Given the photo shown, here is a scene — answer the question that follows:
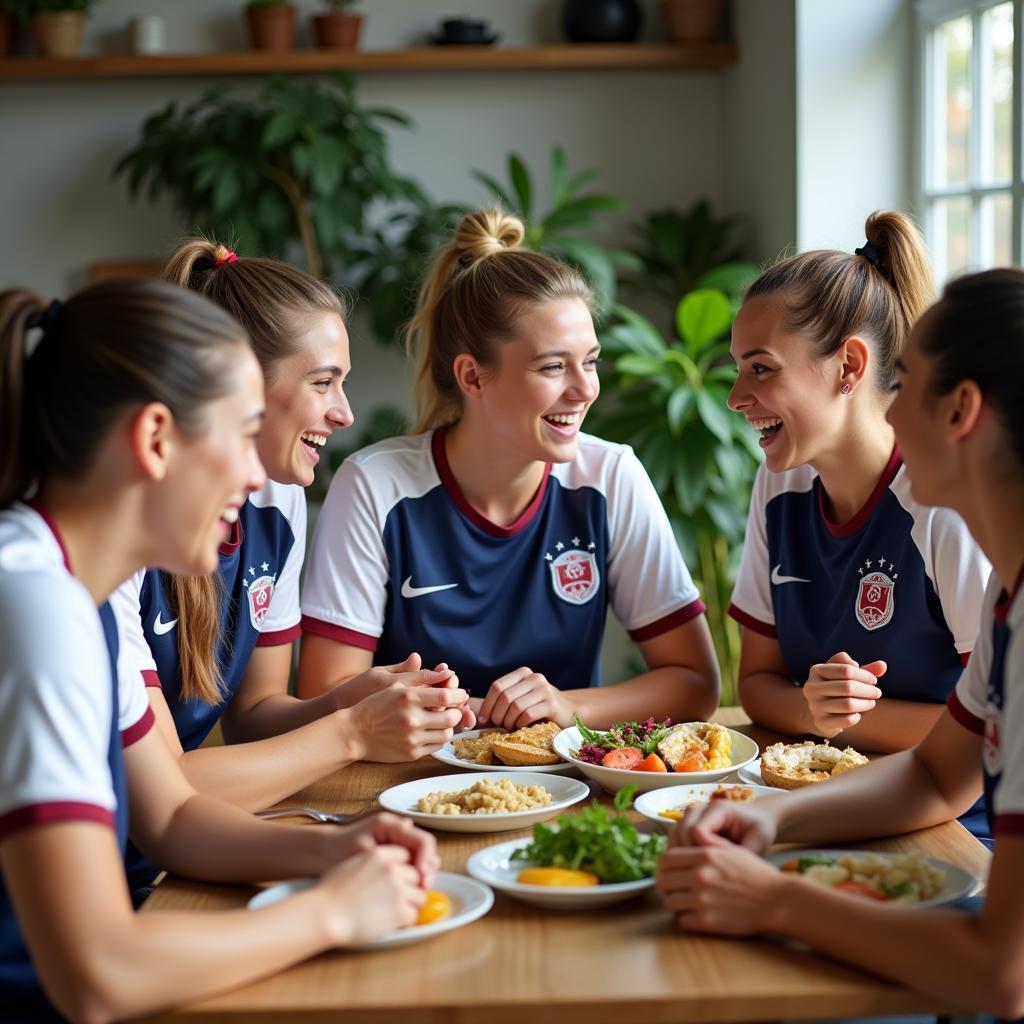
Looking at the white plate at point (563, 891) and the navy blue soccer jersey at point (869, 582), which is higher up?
the navy blue soccer jersey at point (869, 582)

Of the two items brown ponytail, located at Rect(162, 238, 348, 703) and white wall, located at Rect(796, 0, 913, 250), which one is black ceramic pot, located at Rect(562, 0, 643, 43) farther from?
brown ponytail, located at Rect(162, 238, 348, 703)

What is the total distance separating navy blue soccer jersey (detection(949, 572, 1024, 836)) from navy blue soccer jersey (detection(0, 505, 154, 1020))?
82 cm

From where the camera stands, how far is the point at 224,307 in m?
2.16

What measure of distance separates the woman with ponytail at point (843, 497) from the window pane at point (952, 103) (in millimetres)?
1593

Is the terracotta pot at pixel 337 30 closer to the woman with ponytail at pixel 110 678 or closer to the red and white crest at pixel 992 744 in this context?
the woman with ponytail at pixel 110 678

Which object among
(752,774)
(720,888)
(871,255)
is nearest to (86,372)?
(720,888)

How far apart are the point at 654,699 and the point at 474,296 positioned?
0.80 m

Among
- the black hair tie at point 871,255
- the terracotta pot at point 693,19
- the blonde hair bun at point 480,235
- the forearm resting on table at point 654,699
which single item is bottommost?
the forearm resting on table at point 654,699

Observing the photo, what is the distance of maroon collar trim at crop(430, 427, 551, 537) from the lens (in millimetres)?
2400

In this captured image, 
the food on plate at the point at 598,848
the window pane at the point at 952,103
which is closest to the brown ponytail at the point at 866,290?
the food on plate at the point at 598,848

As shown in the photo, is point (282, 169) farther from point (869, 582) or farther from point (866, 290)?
point (869, 582)

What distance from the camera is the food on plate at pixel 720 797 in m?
1.60

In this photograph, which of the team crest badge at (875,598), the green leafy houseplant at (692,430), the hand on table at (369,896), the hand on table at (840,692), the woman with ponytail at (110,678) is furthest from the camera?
the green leafy houseplant at (692,430)

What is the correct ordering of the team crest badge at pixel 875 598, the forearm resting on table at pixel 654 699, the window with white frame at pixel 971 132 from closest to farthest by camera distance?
the team crest badge at pixel 875 598, the forearm resting on table at pixel 654 699, the window with white frame at pixel 971 132
